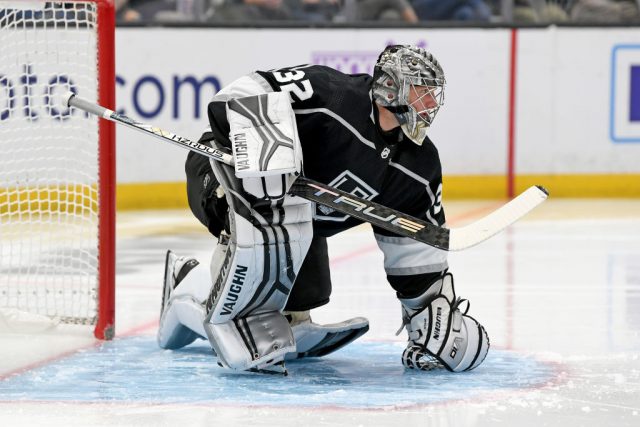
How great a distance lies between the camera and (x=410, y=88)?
3.12m

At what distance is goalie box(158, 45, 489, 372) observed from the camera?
3.07 m

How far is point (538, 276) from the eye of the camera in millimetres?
5059

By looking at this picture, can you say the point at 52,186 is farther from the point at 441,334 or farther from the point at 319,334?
the point at 441,334

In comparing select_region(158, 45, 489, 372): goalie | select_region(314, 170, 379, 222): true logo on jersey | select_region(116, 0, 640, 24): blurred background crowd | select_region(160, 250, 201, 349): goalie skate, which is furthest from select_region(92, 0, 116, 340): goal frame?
select_region(116, 0, 640, 24): blurred background crowd

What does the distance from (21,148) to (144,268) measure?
66 cm

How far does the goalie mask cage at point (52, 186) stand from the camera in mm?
3699

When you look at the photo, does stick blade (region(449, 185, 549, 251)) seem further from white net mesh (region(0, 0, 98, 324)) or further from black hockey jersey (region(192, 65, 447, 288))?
white net mesh (region(0, 0, 98, 324))

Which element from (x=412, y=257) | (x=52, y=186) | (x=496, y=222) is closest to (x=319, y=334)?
(x=412, y=257)

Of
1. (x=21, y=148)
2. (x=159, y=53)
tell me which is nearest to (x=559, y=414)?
(x=21, y=148)

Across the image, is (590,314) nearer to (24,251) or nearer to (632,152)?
(24,251)

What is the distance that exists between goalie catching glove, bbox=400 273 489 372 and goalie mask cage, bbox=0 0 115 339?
0.87 meters

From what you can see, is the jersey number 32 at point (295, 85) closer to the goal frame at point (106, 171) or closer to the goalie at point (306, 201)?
the goalie at point (306, 201)

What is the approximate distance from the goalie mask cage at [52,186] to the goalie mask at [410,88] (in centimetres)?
87

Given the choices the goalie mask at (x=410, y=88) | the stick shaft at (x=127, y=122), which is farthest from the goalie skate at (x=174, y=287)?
the goalie mask at (x=410, y=88)
